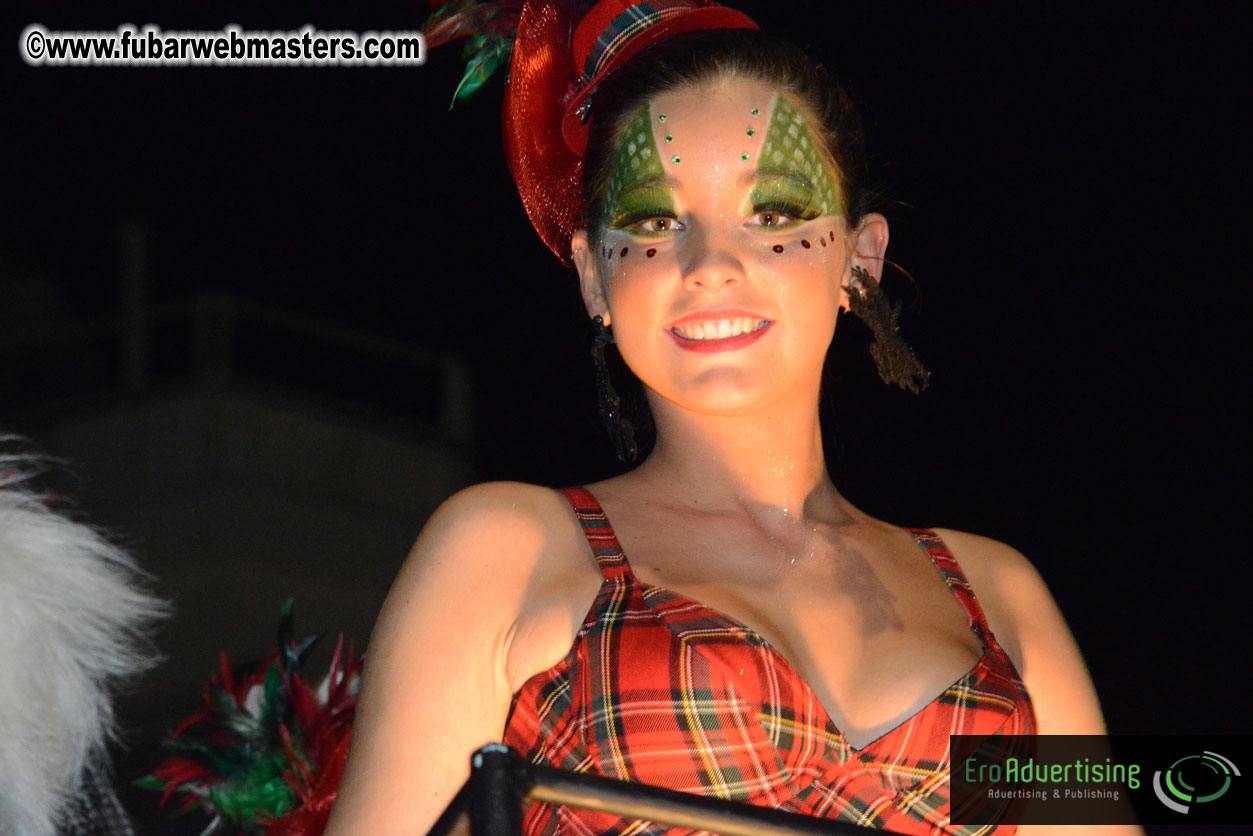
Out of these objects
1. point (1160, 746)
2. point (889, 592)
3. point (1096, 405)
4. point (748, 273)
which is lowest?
point (1160, 746)

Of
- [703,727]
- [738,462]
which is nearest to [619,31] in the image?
[738,462]

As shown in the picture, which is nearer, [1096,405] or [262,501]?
[1096,405]

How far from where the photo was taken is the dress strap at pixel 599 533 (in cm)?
164

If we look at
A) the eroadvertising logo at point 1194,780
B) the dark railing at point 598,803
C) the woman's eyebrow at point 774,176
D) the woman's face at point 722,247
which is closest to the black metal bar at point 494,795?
the dark railing at point 598,803

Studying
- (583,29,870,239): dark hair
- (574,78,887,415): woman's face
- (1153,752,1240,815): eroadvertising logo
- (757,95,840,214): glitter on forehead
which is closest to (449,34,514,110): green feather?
(583,29,870,239): dark hair

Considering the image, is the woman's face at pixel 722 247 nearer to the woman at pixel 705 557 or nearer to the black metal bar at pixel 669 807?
the woman at pixel 705 557

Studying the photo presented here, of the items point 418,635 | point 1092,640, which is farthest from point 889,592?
point 1092,640

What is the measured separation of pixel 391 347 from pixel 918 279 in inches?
205

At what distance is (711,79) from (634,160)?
0.45ft

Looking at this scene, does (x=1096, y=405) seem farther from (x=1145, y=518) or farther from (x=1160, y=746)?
(x=1160, y=746)

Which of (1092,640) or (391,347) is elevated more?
(391,347)

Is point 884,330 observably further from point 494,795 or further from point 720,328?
point 494,795

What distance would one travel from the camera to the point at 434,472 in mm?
7020

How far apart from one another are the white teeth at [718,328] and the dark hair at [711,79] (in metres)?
0.22
